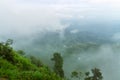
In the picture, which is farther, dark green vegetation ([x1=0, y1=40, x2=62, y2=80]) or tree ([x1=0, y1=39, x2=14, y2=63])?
tree ([x1=0, y1=39, x2=14, y2=63])

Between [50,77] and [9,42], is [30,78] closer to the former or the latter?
[50,77]

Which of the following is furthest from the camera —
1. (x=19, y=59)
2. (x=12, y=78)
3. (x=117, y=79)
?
(x=117, y=79)

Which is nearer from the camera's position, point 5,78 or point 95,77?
point 5,78

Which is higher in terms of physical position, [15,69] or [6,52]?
[6,52]

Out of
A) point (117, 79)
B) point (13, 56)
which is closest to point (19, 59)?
point (13, 56)

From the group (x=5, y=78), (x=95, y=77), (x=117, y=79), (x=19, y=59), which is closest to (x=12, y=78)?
(x=5, y=78)

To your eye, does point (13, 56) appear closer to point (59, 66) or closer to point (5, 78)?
point (5, 78)

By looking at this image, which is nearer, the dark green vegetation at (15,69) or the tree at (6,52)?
the dark green vegetation at (15,69)

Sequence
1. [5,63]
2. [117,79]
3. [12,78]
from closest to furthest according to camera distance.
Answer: [12,78] → [5,63] → [117,79]

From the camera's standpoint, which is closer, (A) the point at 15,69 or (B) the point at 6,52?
(A) the point at 15,69

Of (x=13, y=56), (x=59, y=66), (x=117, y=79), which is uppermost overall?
(x=117, y=79)

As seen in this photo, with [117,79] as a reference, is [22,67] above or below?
below
